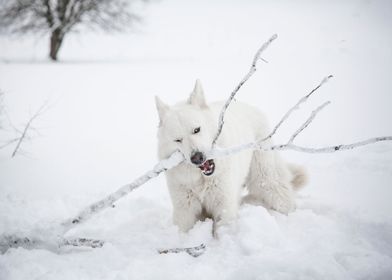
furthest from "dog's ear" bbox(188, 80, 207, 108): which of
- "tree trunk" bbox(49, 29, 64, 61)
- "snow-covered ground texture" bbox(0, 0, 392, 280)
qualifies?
"tree trunk" bbox(49, 29, 64, 61)

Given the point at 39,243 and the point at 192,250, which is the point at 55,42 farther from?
the point at 192,250

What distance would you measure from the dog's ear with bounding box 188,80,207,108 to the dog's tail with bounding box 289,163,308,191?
1.77 meters

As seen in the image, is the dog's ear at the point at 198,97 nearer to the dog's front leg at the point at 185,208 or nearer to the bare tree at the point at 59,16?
the dog's front leg at the point at 185,208

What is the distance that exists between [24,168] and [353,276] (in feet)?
15.7

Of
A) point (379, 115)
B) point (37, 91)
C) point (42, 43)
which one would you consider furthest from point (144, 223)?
point (42, 43)

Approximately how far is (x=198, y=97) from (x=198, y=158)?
79 cm

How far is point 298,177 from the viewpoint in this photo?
481 cm

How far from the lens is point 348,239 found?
3.35m

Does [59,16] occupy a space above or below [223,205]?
above

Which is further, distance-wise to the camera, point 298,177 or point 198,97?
point 298,177

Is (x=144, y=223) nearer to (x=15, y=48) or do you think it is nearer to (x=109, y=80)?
(x=109, y=80)

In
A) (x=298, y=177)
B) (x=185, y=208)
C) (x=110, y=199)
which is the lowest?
(x=298, y=177)

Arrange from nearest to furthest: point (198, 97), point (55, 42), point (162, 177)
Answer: point (198, 97)
point (162, 177)
point (55, 42)

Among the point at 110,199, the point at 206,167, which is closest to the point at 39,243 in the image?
the point at 110,199
